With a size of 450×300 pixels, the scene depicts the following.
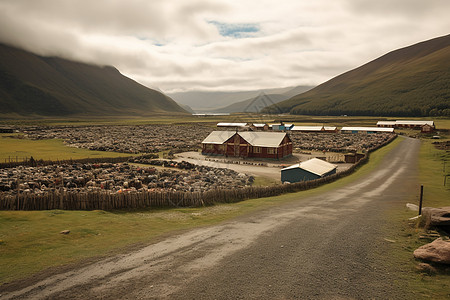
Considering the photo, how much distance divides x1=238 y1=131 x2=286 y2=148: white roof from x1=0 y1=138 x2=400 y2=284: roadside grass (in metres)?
41.3

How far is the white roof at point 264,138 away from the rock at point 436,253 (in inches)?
2079

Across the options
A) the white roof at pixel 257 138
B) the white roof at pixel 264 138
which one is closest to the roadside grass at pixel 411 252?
the white roof at pixel 264 138

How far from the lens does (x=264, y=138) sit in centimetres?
6975

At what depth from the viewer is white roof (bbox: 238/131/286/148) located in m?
66.8

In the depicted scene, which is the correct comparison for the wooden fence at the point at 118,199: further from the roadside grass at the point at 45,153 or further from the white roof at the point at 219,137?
the white roof at the point at 219,137

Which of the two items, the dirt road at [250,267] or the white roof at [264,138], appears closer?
the dirt road at [250,267]

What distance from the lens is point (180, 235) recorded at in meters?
17.1

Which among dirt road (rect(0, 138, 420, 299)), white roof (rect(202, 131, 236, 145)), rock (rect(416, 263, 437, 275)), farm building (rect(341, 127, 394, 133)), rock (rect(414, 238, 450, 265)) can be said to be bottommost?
dirt road (rect(0, 138, 420, 299))

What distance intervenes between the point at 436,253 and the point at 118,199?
21662 mm

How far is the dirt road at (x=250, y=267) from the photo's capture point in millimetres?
10625

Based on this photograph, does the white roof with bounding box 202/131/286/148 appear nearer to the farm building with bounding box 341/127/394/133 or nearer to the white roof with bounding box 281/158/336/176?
the white roof with bounding box 281/158/336/176

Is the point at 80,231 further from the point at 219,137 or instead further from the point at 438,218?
the point at 219,137

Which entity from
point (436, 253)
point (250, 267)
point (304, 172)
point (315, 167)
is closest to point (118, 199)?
point (250, 267)

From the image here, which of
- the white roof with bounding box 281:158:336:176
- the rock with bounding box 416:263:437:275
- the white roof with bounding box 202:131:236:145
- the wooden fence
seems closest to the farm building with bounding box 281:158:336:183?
the white roof with bounding box 281:158:336:176
